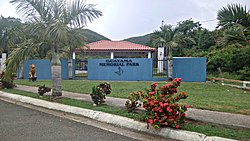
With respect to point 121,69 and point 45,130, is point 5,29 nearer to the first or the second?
point 121,69

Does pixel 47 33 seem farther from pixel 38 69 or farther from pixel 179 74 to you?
pixel 38 69

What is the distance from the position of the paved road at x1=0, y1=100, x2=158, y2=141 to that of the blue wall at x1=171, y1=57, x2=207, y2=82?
13523 mm

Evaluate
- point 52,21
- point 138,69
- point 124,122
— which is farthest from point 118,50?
point 124,122

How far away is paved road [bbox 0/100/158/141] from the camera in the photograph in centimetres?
594

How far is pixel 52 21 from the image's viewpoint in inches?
443

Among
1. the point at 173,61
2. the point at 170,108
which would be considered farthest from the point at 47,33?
the point at 173,61

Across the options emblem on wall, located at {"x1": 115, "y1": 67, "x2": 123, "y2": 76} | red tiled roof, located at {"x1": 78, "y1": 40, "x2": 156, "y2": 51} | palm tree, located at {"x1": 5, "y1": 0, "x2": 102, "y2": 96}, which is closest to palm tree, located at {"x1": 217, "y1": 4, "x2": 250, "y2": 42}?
palm tree, located at {"x1": 5, "y1": 0, "x2": 102, "y2": 96}

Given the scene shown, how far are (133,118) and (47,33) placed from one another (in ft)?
17.1

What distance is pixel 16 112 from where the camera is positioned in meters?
9.16

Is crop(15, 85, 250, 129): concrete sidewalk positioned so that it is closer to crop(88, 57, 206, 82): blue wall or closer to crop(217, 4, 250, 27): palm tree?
crop(217, 4, 250, 27): palm tree

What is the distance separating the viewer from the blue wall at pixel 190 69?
20.0m

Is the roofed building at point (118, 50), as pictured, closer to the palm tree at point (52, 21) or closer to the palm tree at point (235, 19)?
the palm tree at point (52, 21)

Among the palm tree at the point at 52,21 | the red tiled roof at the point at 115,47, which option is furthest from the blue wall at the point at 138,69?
the palm tree at the point at 52,21

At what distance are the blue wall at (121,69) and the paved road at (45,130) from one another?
13420mm
